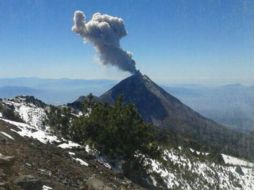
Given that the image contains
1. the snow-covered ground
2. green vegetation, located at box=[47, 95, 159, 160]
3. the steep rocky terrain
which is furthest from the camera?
green vegetation, located at box=[47, 95, 159, 160]

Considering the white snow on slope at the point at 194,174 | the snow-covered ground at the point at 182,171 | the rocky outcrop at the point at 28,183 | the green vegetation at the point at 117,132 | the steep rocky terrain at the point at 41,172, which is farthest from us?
the white snow on slope at the point at 194,174

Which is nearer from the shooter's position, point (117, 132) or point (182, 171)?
point (117, 132)

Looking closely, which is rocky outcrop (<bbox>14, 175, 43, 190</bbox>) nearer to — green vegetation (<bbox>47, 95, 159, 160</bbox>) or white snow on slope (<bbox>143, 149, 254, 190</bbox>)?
white snow on slope (<bbox>143, 149, 254, 190</bbox>)

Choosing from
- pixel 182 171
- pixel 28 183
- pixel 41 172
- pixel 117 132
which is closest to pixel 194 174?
pixel 182 171

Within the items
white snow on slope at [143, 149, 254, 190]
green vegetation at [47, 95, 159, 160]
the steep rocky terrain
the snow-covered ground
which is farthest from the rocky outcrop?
green vegetation at [47, 95, 159, 160]

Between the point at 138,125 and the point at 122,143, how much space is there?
2068mm

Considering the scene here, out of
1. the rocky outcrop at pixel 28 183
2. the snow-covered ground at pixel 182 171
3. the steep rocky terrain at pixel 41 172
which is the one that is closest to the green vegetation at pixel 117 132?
the snow-covered ground at pixel 182 171

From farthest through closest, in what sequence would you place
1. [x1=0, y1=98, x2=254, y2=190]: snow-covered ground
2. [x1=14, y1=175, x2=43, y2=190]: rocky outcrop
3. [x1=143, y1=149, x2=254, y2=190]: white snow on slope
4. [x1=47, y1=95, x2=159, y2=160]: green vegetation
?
[x1=143, y1=149, x2=254, y2=190]: white snow on slope, [x1=47, y1=95, x2=159, y2=160]: green vegetation, [x1=0, y1=98, x2=254, y2=190]: snow-covered ground, [x1=14, y1=175, x2=43, y2=190]: rocky outcrop

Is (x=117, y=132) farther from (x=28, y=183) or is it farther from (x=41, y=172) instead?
(x=28, y=183)

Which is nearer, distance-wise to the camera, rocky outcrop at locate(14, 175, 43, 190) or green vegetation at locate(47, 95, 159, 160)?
rocky outcrop at locate(14, 175, 43, 190)

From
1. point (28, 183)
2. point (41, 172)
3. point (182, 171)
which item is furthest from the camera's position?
point (182, 171)

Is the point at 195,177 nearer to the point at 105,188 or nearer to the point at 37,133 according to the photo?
the point at 37,133

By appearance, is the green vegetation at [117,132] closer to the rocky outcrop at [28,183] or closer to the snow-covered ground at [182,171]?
the snow-covered ground at [182,171]

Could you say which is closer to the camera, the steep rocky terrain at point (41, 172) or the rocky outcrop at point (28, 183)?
the rocky outcrop at point (28, 183)
